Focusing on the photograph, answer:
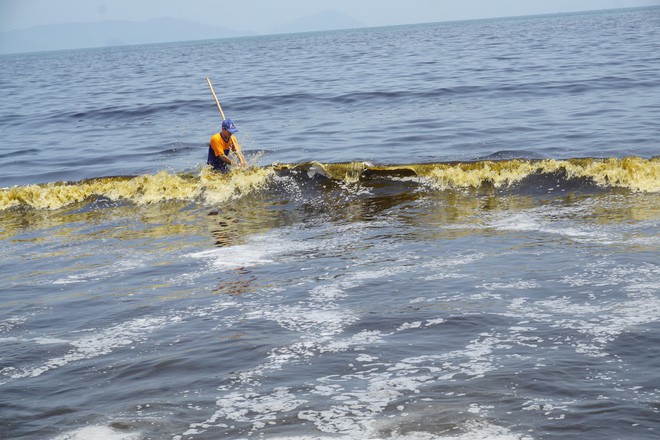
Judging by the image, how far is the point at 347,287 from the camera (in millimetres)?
9344

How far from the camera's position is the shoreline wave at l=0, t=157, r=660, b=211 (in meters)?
15.2

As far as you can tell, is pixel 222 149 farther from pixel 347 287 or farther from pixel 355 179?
pixel 347 287

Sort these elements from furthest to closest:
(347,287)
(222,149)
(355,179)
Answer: (355,179) → (222,149) → (347,287)

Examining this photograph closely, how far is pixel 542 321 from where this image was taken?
781 centimetres

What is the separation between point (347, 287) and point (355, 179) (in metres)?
7.91

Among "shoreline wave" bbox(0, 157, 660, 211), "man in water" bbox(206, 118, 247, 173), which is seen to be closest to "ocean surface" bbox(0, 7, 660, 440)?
"shoreline wave" bbox(0, 157, 660, 211)

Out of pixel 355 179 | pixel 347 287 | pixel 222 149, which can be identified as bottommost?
pixel 347 287

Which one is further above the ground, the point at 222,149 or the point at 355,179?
the point at 222,149

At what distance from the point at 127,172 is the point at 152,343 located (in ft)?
43.2

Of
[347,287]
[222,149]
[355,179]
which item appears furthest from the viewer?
[355,179]

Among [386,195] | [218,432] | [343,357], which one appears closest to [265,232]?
[386,195]

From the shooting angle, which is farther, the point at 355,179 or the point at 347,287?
the point at 355,179

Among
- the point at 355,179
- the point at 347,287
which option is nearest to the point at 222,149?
the point at 355,179

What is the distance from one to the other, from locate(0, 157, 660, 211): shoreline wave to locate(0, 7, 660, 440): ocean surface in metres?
0.06
